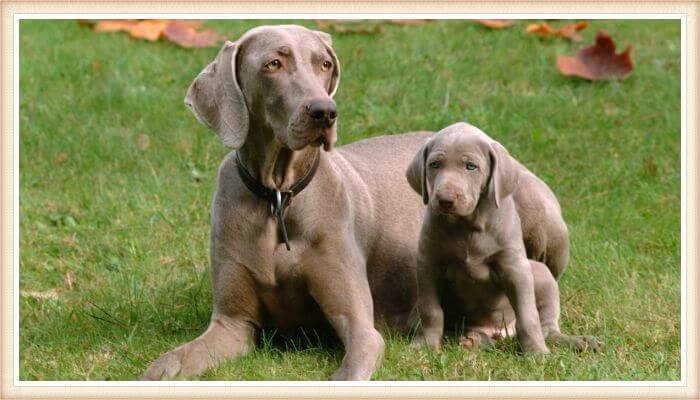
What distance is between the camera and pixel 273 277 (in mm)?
5707

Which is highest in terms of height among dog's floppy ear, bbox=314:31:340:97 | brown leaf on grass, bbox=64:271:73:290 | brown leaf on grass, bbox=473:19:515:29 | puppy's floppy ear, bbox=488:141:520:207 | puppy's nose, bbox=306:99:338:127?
brown leaf on grass, bbox=473:19:515:29

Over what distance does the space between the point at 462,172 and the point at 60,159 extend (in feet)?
14.7

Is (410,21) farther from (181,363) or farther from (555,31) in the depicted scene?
(181,363)

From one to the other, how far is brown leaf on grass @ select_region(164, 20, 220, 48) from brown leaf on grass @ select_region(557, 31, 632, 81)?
2981 millimetres

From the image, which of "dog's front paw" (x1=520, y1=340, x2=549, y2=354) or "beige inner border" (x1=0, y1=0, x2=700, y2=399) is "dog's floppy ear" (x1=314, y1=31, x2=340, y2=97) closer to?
"beige inner border" (x1=0, y1=0, x2=700, y2=399)

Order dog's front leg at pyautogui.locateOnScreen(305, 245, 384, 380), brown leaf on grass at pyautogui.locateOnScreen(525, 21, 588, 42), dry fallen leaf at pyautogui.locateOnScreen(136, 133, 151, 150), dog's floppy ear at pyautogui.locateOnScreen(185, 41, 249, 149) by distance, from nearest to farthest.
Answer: dog's floppy ear at pyautogui.locateOnScreen(185, 41, 249, 149) < dog's front leg at pyautogui.locateOnScreen(305, 245, 384, 380) < dry fallen leaf at pyautogui.locateOnScreen(136, 133, 151, 150) < brown leaf on grass at pyautogui.locateOnScreen(525, 21, 588, 42)

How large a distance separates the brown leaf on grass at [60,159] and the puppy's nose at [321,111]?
14.5 ft

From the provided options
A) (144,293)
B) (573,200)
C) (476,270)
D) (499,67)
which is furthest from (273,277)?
(499,67)

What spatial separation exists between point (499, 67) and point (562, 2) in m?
3.81

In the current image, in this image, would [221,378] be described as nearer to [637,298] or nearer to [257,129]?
[257,129]

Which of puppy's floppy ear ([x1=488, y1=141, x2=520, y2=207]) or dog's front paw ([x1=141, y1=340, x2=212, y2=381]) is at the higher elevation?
puppy's floppy ear ([x1=488, y1=141, x2=520, y2=207])

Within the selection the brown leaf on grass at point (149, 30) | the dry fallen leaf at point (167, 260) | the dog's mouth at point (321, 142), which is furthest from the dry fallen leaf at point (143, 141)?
the dog's mouth at point (321, 142)

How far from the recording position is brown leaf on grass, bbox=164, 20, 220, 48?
10.7 metres

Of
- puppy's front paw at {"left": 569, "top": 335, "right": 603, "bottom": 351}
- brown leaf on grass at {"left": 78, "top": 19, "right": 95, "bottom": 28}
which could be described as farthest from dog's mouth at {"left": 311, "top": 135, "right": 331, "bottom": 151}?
brown leaf on grass at {"left": 78, "top": 19, "right": 95, "bottom": 28}
